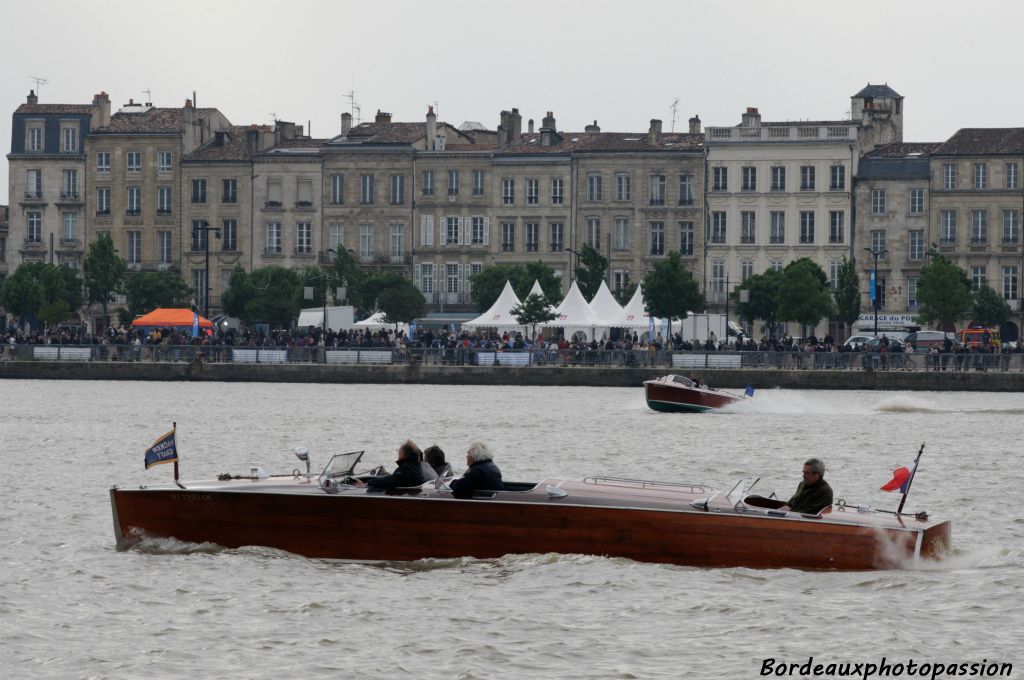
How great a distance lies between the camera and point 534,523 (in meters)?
18.5

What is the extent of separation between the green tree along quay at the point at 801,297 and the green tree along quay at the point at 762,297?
1.82 feet

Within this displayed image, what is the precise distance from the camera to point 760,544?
18.1 meters

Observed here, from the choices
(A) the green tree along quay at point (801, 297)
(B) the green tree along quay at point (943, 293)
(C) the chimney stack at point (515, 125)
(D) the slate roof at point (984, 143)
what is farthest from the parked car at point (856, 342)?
(C) the chimney stack at point (515, 125)

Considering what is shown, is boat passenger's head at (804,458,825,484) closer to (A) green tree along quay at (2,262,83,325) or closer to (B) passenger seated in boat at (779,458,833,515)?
(B) passenger seated in boat at (779,458,833,515)

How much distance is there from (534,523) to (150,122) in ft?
258

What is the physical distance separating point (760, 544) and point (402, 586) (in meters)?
3.65

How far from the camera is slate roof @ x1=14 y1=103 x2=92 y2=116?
9462 cm

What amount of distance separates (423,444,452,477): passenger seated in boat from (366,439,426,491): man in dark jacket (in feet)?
1.01

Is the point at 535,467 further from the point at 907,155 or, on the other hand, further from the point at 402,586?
the point at 907,155

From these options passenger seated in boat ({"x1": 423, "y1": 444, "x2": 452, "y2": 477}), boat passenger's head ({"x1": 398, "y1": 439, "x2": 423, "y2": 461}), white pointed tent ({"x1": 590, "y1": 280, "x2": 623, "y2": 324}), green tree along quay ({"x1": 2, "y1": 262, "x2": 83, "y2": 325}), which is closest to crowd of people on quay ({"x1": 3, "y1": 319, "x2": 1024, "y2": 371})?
white pointed tent ({"x1": 590, "y1": 280, "x2": 623, "y2": 324})

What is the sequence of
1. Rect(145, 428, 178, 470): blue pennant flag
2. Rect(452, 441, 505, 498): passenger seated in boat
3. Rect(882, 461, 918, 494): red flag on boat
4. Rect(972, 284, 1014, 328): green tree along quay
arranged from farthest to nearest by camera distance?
Rect(972, 284, 1014, 328): green tree along quay < Rect(145, 428, 178, 470): blue pennant flag < Rect(452, 441, 505, 498): passenger seated in boat < Rect(882, 461, 918, 494): red flag on boat

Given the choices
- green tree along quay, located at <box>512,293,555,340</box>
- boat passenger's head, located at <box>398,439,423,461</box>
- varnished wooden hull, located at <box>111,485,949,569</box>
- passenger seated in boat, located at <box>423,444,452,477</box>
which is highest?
green tree along quay, located at <box>512,293,555,340</box>

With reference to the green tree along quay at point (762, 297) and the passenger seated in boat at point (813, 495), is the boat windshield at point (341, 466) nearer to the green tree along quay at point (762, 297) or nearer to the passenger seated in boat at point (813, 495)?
the passenger seated in boat at point (813, 495)

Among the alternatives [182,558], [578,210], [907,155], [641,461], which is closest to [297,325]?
[578,210]
